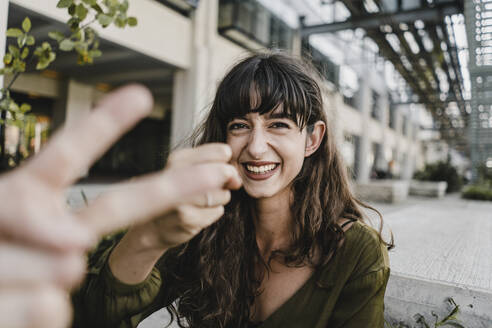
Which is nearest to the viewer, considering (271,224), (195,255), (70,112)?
(195,255)

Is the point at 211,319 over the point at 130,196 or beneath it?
beneath

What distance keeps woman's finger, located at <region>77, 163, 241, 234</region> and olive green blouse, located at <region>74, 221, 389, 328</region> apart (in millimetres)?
747

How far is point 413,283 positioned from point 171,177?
5.27 ft

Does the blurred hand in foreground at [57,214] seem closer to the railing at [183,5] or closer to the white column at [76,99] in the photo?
the railing at [183,5]

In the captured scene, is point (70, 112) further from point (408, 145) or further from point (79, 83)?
point (408, 145)

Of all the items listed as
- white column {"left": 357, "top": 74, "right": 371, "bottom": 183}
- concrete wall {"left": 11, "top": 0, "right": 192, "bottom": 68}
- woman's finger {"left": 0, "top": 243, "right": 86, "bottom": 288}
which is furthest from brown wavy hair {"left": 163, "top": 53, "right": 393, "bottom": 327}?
white column {"left": 357, "top": 74, "right": 371, "bottom": 183}

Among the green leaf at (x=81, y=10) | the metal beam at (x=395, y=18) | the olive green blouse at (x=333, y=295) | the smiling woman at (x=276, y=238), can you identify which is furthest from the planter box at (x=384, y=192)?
the green leaf at (x=81, y=10)

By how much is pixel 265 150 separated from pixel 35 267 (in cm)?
105

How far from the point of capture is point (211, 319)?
155 cm

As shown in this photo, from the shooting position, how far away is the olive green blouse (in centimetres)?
124

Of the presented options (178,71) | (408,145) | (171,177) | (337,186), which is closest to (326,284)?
(337,186)

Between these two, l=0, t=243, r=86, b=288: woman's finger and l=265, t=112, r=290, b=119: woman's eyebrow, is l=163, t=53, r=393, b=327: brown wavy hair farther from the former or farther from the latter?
l=0, t=243, r=86, b=288: woman's finger

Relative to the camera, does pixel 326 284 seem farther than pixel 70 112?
No

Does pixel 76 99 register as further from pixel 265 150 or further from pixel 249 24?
pixel 265 150
